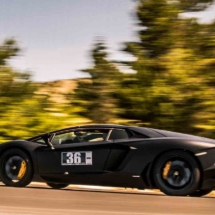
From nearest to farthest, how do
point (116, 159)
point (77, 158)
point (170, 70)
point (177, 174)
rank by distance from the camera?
point (177, 174)
point (116, 159)
point (77, 158)
point (170, 70)

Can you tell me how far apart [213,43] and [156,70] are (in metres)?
2.46

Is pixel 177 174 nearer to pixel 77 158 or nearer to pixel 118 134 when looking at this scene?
pixel 118 134

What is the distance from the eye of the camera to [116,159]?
783 centimetres

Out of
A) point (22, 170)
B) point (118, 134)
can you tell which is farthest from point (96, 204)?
point (22, 170)

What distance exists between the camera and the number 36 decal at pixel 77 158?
7902 millimetres

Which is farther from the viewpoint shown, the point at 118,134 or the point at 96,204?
the point at 118,134

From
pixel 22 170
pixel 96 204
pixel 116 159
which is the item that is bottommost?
pixel 96 204

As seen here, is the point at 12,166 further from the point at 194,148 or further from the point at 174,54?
the point at 174,54

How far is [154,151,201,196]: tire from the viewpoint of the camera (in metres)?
7.20

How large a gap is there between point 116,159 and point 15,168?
1.55 metres

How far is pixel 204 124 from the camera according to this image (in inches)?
717

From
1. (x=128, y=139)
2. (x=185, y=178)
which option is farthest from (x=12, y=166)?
(x=185, y=178)

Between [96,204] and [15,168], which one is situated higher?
[15,168]

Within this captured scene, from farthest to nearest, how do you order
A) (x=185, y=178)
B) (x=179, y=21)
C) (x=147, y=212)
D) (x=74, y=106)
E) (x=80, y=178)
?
(x=179, y=21) < (x=74, y=106) < (x=80, y=178) < (x=185, y=178) < (x=147, y=212)
